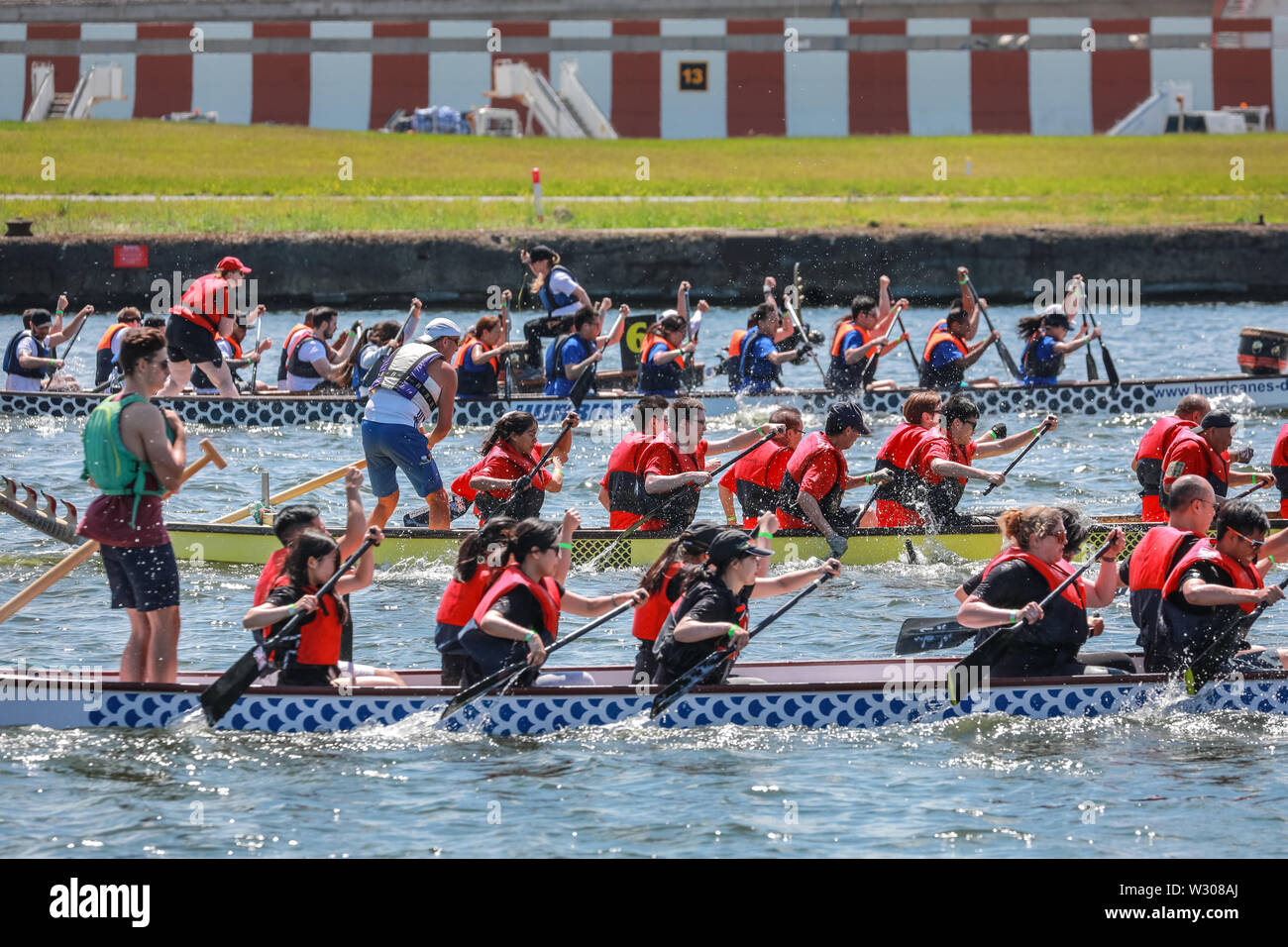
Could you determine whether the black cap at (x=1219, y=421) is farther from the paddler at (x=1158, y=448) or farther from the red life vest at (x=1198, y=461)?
the paddler at (x=1158, y=448)

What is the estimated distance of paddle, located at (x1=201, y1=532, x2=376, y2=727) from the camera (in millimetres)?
8570

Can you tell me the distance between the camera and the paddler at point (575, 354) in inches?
717

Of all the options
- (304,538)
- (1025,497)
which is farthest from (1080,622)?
(1025,497)

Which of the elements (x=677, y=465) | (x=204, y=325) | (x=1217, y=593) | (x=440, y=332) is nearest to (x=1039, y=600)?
(x=1217, y=593)

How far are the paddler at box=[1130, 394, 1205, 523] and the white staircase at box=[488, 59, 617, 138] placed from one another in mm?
36752

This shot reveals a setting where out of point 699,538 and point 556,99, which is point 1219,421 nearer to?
point 699,538

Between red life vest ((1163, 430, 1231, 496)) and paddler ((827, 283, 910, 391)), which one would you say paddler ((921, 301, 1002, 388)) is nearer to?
paddler ((827, 283, 910, 391))

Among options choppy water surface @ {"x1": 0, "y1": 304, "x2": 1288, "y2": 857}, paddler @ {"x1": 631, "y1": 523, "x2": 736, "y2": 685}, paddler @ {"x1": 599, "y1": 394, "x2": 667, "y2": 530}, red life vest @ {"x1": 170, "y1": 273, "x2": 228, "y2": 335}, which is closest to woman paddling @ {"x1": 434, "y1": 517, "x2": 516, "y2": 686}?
choppy water surface @ {"x1": 0, "y1": 304, "x2": 1288, "y2": 857}

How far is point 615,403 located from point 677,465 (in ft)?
22.1

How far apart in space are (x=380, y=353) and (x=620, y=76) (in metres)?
31.7

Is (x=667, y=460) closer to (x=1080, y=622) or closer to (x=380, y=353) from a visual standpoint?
(x=1080, y=622)

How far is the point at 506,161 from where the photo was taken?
42.5 m

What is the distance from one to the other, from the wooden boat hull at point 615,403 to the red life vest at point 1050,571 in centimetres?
989
